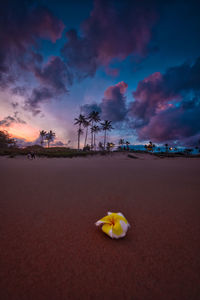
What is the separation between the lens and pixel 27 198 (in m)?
2.34

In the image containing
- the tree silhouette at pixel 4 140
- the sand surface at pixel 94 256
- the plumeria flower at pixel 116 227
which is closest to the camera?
the sand surface at pixel 94 256

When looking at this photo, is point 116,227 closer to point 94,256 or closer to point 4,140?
point 94,256

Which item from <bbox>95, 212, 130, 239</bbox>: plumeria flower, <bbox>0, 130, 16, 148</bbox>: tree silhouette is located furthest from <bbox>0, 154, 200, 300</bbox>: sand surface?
<bbox>0, 130, 16, 148</bbox>: tree silhouette

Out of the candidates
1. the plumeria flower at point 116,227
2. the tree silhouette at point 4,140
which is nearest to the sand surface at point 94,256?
the plumeria flower at point 116,227

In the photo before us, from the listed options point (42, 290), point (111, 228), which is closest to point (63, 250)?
point (42, 290)

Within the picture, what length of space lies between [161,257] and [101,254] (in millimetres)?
526

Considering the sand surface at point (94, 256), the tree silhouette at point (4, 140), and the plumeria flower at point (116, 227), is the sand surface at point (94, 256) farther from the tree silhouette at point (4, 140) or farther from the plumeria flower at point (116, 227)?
the tree silhouette at point (4, 140)

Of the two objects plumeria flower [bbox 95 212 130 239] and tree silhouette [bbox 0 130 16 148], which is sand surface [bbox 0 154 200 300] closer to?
plumeria flower [bbox 95 212 130 239]

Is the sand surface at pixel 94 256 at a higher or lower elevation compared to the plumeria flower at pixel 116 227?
lower

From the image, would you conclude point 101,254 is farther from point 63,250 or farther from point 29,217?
point 29,217

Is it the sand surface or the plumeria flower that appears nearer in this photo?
the sand surface

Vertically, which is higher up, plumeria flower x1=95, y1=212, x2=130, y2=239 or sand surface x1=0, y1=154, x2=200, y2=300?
plumeria flower x1=95, y1=212, x2=130, y2=239

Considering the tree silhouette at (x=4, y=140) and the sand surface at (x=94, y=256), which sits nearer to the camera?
the sand surface at (x=94, y=256)

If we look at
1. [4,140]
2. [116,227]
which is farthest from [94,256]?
[4,140]
